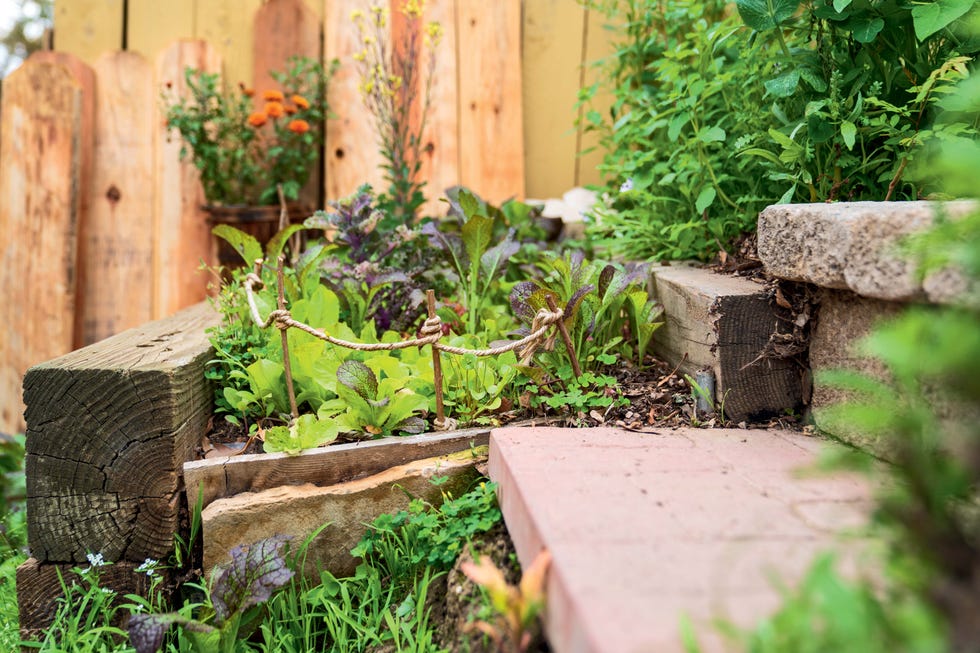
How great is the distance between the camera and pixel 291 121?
11.1 ft

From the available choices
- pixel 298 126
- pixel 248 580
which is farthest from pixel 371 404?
pixel 298 126

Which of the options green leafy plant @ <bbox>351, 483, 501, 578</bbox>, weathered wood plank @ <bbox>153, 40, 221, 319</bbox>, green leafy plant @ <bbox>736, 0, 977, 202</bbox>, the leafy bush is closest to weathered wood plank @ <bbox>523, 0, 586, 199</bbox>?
the leafy bush

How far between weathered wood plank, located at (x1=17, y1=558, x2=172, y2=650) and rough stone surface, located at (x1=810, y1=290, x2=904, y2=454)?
1576 millimetres

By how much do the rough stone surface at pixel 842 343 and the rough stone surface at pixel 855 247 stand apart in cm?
6

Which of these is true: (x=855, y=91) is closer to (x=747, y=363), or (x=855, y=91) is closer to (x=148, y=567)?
(x=747, y=363)

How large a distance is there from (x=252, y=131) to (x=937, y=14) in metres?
2.79

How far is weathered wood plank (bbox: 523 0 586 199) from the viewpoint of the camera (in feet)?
12.3

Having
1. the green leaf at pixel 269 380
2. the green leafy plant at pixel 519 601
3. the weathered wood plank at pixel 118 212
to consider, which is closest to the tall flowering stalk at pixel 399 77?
the weathered wood plank at pixel 118 212

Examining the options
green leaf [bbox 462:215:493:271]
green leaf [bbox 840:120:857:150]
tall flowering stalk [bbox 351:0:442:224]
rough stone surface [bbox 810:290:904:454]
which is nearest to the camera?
rough stone surface [bbox 810:290:904:454]

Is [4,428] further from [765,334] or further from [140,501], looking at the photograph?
[765,334]

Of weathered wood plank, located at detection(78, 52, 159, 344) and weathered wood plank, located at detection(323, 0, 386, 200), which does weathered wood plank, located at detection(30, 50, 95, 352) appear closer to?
weathered wood plank, located at detection(78, 52, 159, 344)

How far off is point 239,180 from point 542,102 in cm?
153

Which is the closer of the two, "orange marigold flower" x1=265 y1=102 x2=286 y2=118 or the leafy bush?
the leafy bush

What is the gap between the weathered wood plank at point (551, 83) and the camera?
12.3 feet
